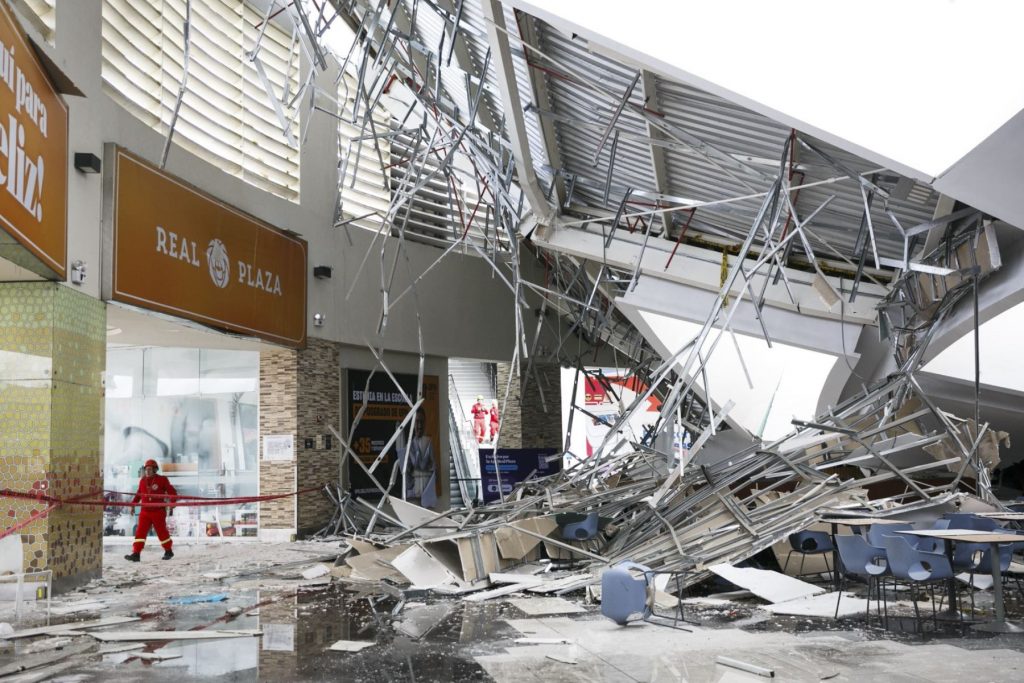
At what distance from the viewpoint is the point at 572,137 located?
12.2 meters

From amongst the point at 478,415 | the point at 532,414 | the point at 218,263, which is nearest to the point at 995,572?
the point at 218,263

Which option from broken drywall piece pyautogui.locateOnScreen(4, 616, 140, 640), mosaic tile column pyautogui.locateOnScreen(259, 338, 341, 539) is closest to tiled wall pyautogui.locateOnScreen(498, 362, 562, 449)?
mosaic tile column pyautogui.locateOnScreen(259, 338, 341, 539)

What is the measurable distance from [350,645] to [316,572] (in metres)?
4.58

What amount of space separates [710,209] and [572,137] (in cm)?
197

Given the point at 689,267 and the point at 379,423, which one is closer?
the point at 689,267

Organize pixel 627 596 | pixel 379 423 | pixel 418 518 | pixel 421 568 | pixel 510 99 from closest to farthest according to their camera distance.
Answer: pixel 627 596 < pixel 510 99 < pixel 421 568 < pixel 418 518 < pixel 379 423

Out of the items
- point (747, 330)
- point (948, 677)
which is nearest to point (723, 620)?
point (948, 677)

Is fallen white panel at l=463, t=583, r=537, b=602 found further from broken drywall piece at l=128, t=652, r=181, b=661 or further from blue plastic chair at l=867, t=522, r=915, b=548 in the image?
blue plastic chair at l=867, t=522, r=915, b=548

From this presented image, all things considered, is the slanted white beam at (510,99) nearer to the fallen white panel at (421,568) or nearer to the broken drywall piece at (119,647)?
the fallen white panel at (421,568)

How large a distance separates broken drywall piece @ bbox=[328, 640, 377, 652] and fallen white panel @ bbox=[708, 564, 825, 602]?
327cm

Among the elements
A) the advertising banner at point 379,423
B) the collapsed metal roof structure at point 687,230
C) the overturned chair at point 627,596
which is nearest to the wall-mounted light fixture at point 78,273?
the collapsed metal roof structure at point 687,230

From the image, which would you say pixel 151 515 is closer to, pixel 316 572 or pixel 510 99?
pixel 316 572

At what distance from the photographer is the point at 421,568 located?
33.8 feet

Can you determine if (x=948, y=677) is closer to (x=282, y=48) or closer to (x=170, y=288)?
(x=170, y=288)
